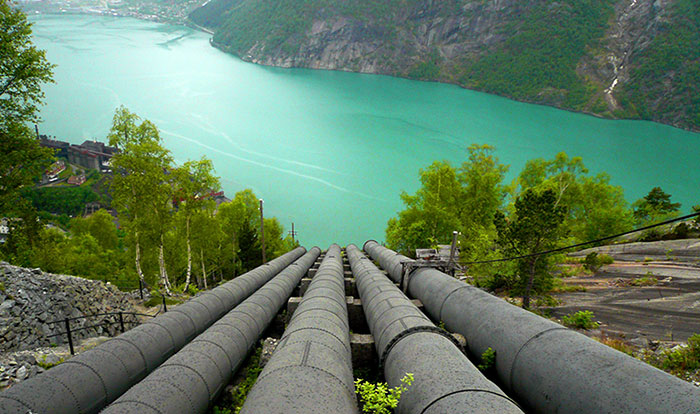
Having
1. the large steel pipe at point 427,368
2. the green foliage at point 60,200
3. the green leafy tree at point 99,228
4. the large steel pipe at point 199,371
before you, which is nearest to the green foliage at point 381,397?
the large steel pipe at point 427,368

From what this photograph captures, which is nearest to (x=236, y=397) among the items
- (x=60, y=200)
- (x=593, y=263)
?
(x=593, y=263)

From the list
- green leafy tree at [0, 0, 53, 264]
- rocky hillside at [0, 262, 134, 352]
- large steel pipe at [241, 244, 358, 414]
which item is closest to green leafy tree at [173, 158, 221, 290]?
rocky hillside at [0, 262, 134, 352]

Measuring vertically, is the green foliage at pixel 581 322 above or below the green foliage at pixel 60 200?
above

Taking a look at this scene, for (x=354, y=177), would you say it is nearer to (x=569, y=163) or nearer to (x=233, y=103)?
(x=569, y=163)

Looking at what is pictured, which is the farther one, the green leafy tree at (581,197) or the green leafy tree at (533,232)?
the green leafy tree at (581,197)

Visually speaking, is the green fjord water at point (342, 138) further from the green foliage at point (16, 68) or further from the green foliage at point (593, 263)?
the green foliage at point (16, 68)

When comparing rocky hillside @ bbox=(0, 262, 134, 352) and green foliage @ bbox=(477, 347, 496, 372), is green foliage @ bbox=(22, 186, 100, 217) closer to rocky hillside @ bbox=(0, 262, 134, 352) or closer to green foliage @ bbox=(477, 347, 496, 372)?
rocky hillside @ bbox=(0, 262, 134, 352)

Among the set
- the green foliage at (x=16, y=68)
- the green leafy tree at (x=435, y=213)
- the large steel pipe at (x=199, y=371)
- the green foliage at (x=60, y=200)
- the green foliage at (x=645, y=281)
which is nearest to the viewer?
the large steel pipe at (x=199, y=371)

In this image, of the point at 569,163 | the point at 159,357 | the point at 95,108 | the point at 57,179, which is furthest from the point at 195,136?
the point at 159,357
